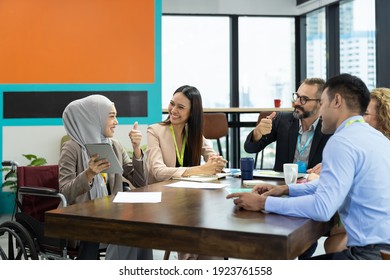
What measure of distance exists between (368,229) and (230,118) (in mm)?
5205

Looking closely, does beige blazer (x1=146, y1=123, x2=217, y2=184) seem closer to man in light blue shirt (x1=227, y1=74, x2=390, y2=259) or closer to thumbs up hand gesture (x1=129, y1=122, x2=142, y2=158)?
thumbs up hand gesture (x1=129, y1=122, x2=142, y2=158)

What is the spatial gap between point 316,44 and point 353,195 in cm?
600

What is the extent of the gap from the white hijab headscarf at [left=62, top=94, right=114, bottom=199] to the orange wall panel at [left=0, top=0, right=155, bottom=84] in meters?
2.66

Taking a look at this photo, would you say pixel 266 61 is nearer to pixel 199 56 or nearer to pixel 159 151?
pixel 199 56

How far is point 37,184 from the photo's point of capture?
2.85 m

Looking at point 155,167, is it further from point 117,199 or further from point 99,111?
point 117,199

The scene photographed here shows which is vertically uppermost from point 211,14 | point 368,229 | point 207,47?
point 211,14

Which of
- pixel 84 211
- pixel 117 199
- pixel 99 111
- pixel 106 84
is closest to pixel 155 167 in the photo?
pixel 99 111

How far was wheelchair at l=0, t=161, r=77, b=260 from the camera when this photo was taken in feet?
8.02

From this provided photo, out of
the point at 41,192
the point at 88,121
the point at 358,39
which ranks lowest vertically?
the point at 41,192

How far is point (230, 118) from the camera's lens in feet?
22.6

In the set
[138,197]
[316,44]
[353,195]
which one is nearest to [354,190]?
[353,195]

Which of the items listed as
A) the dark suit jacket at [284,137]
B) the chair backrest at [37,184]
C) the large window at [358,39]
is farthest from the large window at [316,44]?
the chair backrest at [37,184]

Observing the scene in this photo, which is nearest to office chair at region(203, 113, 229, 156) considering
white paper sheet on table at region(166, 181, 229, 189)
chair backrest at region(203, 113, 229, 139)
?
chair backrest at region(203, 113, 229, 139)
